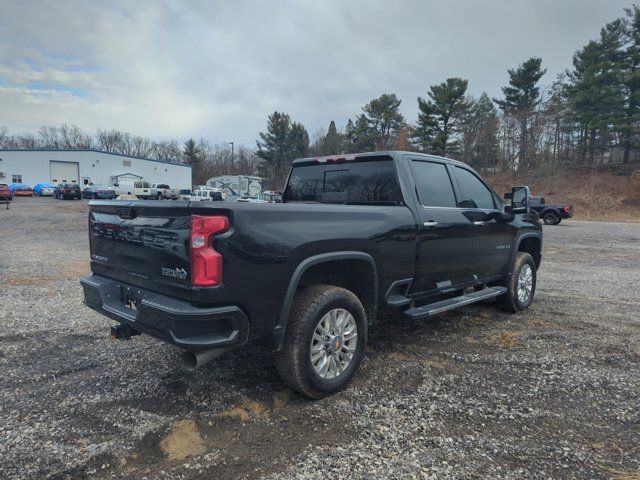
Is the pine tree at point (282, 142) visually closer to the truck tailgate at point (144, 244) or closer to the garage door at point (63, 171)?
the garage door at point (63, 171)

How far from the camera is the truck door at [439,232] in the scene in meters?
4.24

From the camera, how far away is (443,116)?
1711 inches

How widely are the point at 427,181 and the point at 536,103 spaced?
48923 millimetres

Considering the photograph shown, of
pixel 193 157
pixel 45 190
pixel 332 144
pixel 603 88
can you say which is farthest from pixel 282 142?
pixel 603 88

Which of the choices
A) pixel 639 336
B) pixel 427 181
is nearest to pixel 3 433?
pixel 427 181

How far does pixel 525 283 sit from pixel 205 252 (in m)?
4.96

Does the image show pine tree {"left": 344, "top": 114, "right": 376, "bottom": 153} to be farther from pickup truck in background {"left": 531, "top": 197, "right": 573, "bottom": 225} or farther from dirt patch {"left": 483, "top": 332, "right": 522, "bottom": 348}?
dirt patch {"left": 483, "top": 332, "right": 522, "bottom": 348}

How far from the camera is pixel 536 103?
4606cm

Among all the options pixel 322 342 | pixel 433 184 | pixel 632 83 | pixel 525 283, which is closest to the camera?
pixel 322 342

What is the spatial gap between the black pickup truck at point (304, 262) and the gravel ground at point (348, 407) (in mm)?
466

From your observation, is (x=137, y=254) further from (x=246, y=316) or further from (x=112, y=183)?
(x=112, y=183)

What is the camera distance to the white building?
50.8 m

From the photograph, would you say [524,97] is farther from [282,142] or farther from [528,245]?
[528,245]

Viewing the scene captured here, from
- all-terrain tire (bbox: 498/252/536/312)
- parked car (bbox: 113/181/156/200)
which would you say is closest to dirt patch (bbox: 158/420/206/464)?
all-terrain tire (bbox: 498/252/536/312)
